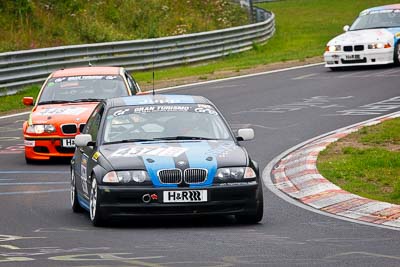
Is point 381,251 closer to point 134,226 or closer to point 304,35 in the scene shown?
point 134,226

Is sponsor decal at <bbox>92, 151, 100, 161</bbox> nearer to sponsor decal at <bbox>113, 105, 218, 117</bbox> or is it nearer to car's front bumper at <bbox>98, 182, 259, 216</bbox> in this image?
car's front bumper at <bbox>98, 182, 259, 216</bbox>

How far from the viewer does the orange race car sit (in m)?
17.8

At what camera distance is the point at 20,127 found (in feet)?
73.8

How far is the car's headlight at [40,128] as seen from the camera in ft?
58.5

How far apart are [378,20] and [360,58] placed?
2138mm

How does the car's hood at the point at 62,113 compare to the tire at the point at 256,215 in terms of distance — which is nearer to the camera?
the tire at the point at 256,215

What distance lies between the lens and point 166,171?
11508 millimetres

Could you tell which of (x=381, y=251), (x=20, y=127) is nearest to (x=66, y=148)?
(x=20, y=127)

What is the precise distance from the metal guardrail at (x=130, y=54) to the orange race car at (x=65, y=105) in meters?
8.69

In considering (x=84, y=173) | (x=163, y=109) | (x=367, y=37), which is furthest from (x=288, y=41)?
(x=84, y=173)

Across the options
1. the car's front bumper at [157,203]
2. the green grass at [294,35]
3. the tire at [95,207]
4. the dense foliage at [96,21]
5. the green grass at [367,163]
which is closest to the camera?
the car's front bumper at [157,203]

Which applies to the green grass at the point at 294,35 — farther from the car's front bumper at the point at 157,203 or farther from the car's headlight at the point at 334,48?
the car's front bumper at the point at 157,203

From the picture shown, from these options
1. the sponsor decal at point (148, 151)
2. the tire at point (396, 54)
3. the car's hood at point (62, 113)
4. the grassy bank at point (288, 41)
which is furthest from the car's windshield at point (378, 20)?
the sponsor decal at point (148, 151)

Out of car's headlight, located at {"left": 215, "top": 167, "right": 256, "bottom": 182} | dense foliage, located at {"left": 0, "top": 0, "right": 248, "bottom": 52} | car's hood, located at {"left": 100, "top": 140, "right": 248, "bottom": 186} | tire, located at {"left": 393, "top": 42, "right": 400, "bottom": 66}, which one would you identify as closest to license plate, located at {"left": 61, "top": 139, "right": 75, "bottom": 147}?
car's hood, located at {"left": 100, "top": 140, "right": 248, "bottom": 186}
